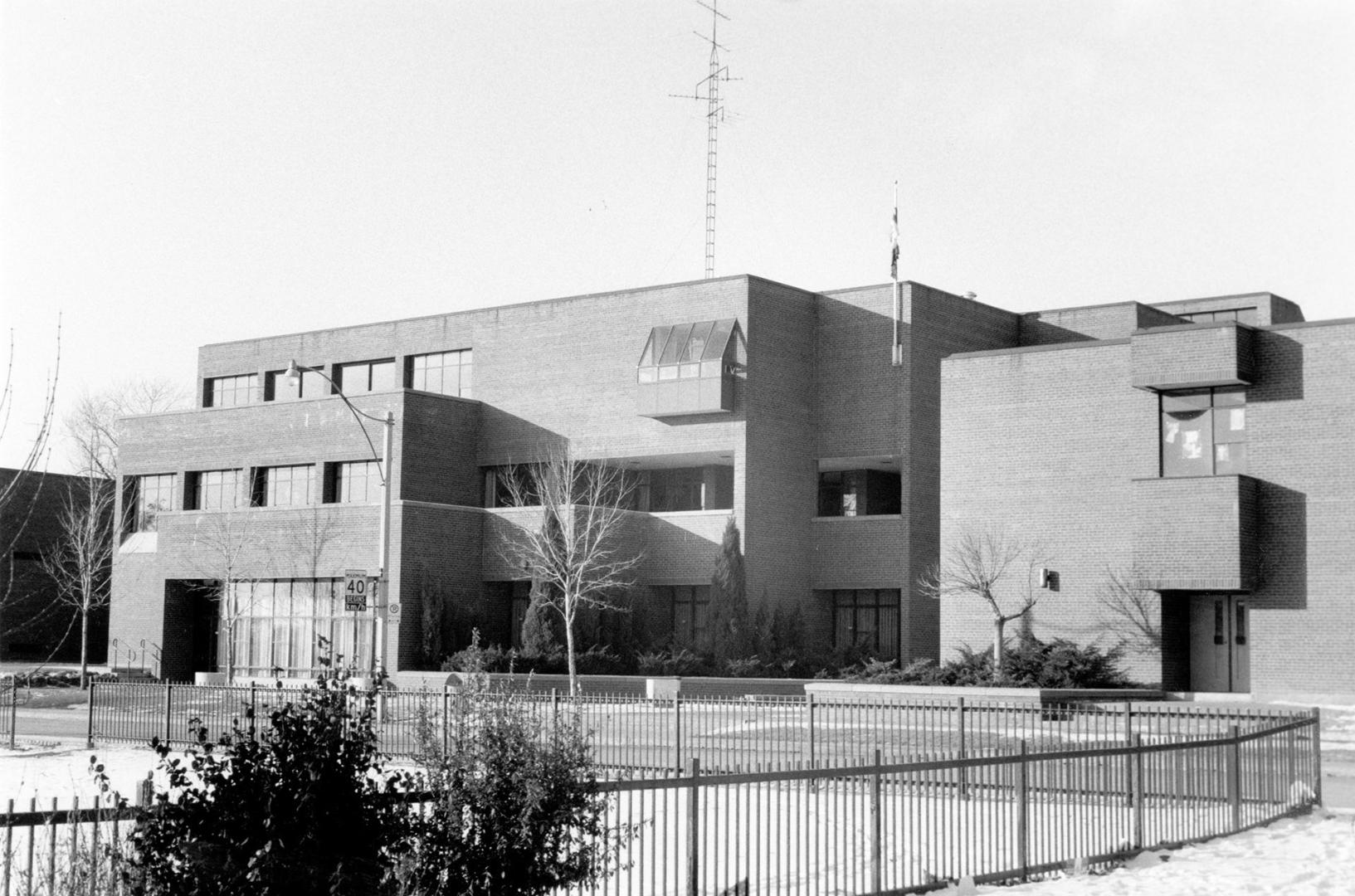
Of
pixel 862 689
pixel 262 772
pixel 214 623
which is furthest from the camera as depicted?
pixel 214 623

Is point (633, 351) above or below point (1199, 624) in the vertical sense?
above

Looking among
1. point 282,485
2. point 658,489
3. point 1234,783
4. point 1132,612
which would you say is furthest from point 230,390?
point 1234,783

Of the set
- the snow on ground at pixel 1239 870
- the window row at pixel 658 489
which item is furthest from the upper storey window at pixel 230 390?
the snow on ground at pixel 1239 870

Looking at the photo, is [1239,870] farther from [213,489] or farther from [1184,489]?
[213,489]

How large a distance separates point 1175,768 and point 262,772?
10503mm

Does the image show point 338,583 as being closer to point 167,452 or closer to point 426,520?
point 426,520

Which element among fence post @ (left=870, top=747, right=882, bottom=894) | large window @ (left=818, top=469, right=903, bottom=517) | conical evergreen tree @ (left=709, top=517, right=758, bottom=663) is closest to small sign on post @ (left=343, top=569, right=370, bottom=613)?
conical evergreen tree @ (left=709, top=517, right=758, bottom=663)

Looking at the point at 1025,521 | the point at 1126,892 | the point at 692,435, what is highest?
the point at 692,435

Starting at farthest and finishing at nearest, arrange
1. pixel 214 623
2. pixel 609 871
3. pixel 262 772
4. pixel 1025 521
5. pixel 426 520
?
pixel 214 623 → pixel 426 520 → pixel 1025 521 → pixel 609 871 → pixel 262 772

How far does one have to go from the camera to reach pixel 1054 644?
116ft

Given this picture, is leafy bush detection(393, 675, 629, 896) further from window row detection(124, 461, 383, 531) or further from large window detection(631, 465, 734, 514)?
large window detection(631, 465, 734, 514)

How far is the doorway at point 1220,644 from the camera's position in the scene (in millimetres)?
35812

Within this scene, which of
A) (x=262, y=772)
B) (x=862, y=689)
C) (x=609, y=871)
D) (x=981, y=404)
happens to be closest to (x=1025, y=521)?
(x=981, y=404)

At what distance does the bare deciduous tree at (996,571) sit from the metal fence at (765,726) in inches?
436
